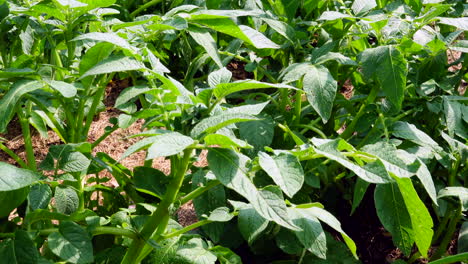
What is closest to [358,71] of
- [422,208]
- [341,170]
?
[341,170]

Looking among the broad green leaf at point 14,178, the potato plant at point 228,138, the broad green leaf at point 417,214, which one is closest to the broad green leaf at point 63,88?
the potato plant at point 228,138

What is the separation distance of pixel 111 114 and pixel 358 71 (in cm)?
139

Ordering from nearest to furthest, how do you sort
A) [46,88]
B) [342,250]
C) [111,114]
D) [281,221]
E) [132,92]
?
[281,221] < [46,88] < [132,92] < [342,250] < [111,114]

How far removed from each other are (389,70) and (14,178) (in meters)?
0.99

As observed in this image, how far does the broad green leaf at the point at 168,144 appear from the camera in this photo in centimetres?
94

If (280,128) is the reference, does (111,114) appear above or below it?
below

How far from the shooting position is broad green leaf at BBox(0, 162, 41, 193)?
980mm

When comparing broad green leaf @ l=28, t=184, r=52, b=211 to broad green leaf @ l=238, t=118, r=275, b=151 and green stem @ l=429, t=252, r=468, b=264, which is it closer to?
broad green leaf @ l=238, t=118, r=275, b=151

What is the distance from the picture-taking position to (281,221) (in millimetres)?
1010

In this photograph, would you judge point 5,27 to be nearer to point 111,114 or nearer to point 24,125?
point 24,125

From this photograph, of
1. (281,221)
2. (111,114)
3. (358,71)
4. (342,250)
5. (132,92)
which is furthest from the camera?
(111,114)

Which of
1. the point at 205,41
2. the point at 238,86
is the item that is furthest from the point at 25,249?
the point at 205,41

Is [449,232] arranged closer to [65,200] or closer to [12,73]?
[65,200]

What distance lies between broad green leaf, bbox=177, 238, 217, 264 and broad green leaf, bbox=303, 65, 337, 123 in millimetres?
431
